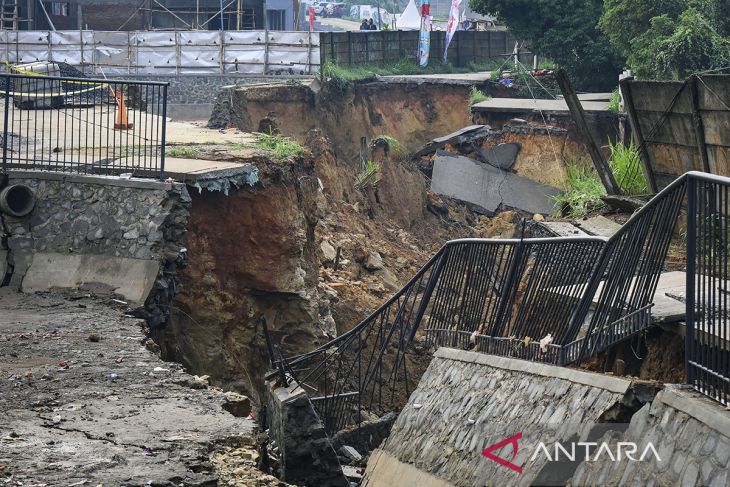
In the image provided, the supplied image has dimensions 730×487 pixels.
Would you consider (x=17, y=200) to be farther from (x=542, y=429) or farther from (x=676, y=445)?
(x=676, y=445)

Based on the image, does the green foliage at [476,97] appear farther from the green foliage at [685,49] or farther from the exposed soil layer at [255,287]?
the exposed soil layer at [255,287]

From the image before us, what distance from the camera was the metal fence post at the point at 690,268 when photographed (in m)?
6.82

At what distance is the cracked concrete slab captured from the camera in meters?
7.72

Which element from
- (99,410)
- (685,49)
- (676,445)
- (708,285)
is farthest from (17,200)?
(685,49)

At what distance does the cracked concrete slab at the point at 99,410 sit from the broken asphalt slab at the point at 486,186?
56.1ft

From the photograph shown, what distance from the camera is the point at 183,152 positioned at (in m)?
16.7

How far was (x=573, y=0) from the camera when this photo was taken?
111 ft

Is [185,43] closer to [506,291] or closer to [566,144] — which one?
[566,144]

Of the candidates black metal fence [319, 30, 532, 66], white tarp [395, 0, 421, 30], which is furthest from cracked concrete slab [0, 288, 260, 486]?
white tarp [395, 0, 421, 30]

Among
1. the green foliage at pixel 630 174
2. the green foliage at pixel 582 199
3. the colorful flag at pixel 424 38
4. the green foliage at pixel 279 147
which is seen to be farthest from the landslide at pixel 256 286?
the colorful flag at pixel 424 38

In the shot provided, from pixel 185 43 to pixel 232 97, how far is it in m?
10.7

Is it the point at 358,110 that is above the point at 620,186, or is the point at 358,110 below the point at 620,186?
above

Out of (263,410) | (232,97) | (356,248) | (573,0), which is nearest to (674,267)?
(263,410)

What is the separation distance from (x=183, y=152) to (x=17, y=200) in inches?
126
